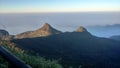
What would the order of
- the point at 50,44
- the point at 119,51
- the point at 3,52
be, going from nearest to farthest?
the point at 3,52 → the point at 50,44 → the point at 119,51

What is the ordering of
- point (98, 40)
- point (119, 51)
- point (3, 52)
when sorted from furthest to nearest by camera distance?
point (98, 40), point (119, 51), point (3, 52)

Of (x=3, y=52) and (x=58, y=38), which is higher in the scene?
(x=3, y=52)

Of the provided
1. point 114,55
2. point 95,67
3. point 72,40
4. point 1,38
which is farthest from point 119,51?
point 1,38

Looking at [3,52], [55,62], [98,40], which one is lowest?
[98,40]

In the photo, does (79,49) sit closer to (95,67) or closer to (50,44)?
(50,44)

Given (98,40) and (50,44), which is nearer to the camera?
(50,44)

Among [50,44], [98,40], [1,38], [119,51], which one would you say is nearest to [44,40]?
[50,44]

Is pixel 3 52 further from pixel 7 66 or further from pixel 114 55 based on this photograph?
pixel 114 55

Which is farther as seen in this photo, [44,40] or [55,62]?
[44,40]

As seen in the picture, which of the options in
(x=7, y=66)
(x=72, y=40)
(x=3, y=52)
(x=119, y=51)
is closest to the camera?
(x=3, y=52)
